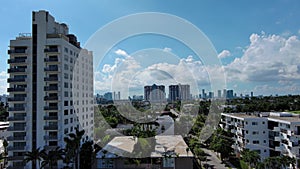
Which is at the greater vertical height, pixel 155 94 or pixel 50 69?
pixel 50 69

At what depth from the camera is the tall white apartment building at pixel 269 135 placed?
1501cm

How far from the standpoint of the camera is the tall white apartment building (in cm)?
1501

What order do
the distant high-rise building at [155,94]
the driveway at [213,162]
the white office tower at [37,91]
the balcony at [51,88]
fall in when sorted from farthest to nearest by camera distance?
the distant high-rise building at [155,94] < the driveway at [213,162] < the balcony at [51,88] < the white office tower at [37,91]

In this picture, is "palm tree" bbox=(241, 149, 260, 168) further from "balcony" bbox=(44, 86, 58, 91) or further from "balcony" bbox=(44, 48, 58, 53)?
"balcony" bbox=(44, 48, 58, 53)

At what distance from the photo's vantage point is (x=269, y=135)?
17875 mm

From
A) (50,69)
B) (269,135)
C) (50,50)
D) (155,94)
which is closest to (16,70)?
(50,69)

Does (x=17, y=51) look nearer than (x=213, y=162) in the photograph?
Yes

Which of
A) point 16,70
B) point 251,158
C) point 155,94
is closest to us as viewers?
point 251,158

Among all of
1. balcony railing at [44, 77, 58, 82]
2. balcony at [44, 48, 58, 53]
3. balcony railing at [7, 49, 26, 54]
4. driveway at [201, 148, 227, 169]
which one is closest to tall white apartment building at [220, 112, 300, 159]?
driveway at [201, 148, 227, 169]

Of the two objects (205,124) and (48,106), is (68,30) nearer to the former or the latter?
(48,106)

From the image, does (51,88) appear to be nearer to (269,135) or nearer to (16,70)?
(16,70)

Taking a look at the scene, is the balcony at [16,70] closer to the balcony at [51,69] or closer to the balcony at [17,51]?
the balcony at [17,51]

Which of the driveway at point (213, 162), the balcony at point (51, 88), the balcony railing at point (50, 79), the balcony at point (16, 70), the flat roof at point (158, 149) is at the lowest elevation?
the driveway at point (213, 162)

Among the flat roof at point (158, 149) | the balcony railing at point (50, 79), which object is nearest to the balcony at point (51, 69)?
the balcony railing at point (50, 79)
